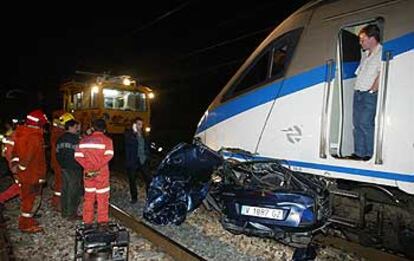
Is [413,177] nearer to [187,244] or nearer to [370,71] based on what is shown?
[370,71]

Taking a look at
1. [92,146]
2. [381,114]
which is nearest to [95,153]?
[92,146]

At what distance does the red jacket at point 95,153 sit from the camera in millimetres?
6723

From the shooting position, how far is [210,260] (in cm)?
581

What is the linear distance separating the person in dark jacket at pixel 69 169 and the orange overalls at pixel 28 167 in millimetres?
684

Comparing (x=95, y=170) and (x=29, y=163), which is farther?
(x=29, y=163)

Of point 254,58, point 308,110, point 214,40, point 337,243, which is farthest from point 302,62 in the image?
point 214,40

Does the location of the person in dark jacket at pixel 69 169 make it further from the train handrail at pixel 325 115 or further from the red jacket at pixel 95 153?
the train handrail at pixel 325 115

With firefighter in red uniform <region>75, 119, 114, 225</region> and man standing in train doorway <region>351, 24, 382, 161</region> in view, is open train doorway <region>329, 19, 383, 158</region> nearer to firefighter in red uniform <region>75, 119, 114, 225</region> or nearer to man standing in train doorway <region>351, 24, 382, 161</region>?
man standing in train doorway <region>351, 24, 382, 161</region>

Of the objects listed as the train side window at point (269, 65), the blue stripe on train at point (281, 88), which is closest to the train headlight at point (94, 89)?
the blue stripe on train at point (281, 88)

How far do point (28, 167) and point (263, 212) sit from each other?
13.3 feet

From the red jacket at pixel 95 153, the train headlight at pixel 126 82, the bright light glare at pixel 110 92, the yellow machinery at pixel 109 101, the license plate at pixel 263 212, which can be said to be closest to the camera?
the license plate at pixel 263 212

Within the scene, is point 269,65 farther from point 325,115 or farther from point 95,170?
point 95,170

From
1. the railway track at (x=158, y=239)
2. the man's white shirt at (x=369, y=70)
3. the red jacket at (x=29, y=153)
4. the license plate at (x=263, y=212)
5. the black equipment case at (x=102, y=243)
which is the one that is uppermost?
the man's white shirt at (x=369, y=70)

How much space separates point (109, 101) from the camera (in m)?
16.8
